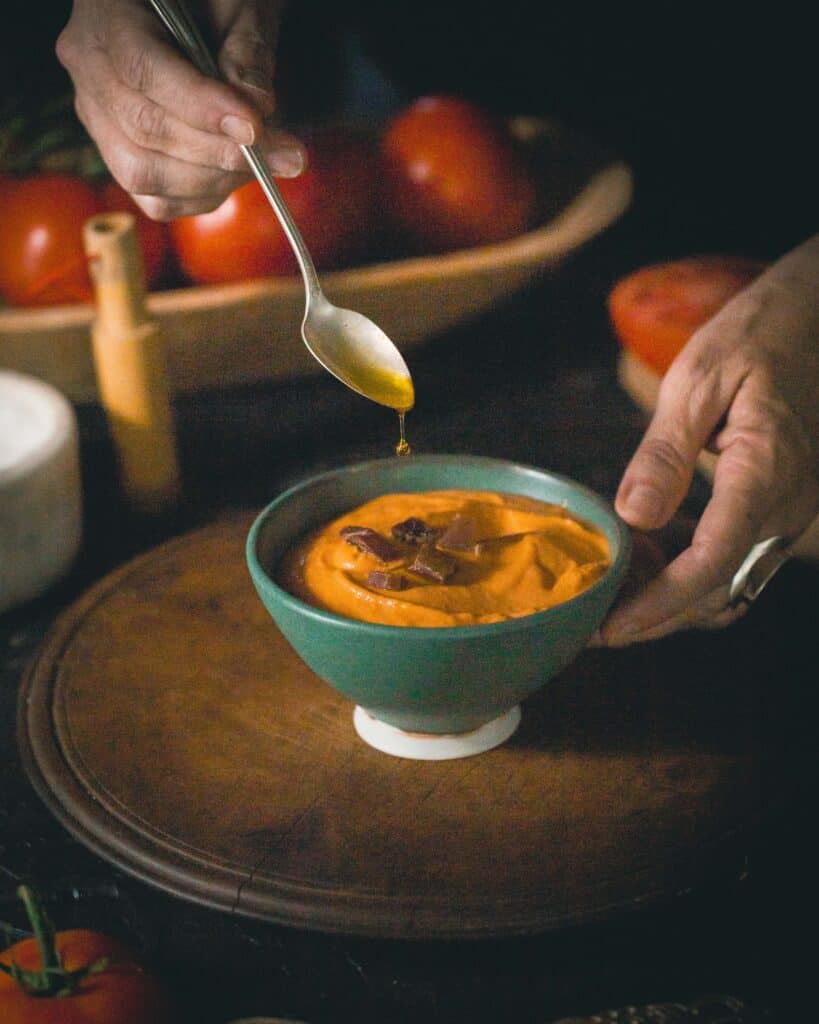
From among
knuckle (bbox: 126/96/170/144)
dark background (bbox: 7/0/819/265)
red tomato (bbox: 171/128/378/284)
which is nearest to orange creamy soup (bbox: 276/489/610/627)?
knuckle (bbox: 126/96/170/144)

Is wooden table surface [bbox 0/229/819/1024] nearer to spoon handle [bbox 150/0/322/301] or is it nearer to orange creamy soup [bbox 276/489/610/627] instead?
orange creamy soup [bbox 276/489/610/627]

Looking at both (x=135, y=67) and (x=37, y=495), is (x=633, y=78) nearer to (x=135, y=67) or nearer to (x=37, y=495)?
(x=135, y=67)

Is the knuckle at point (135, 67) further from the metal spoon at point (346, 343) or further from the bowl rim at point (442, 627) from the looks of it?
A: the bowl rim at point (442, 627)

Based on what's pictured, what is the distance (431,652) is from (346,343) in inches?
14.3

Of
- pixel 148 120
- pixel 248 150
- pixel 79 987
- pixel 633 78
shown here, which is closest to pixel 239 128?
pixel 248 150

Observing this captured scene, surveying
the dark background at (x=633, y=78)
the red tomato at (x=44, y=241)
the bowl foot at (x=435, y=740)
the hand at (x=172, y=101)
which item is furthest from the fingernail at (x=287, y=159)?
the dark background at (x=633, y=78)

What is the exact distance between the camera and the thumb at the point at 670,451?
1.02 m

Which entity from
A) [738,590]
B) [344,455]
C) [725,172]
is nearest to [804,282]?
[738,590]

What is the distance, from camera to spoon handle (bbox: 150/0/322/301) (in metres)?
0.98

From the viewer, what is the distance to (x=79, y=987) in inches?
26.5

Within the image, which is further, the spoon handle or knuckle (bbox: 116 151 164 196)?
knuckle (bbox: 116 151 164 196)

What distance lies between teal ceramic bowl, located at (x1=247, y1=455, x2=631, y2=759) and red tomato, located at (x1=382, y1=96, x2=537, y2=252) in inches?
32.6

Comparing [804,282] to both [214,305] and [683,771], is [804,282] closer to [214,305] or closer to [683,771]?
[683,771]

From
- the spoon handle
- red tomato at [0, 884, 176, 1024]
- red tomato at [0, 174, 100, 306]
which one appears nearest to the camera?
red tomato at [0, 884, 176, 1024]
